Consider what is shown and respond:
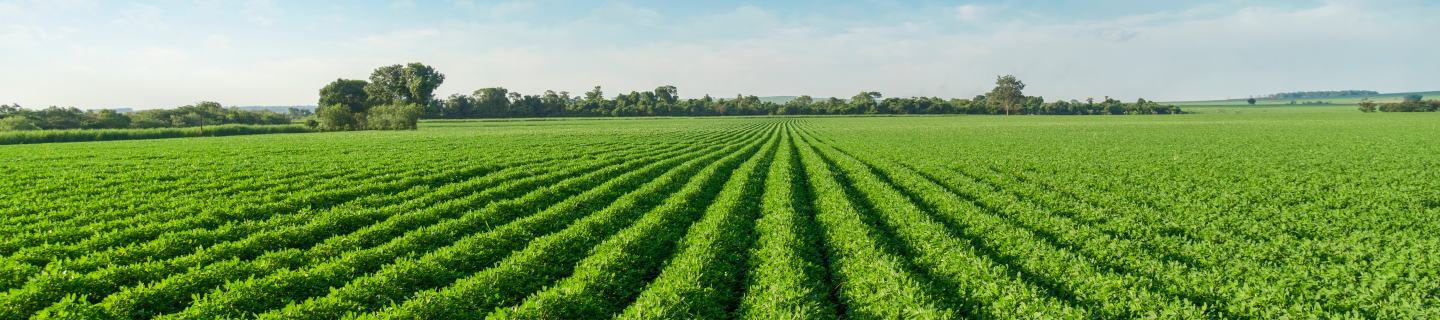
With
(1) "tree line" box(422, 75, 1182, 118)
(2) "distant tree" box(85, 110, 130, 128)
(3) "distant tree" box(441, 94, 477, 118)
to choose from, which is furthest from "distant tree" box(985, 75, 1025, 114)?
(2) "distant tree" box(85, 110, 130, 128)

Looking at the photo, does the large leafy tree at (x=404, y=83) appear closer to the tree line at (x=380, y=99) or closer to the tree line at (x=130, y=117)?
the tree line at (x=380, y=99)

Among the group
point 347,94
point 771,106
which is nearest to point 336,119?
point 347,94

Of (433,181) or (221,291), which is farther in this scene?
(433,181)

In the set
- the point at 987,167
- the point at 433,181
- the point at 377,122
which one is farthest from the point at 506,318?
the point at 377,122

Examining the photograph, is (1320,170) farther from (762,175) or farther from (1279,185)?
(762,175)

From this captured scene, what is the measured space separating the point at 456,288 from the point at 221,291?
3.55 metres

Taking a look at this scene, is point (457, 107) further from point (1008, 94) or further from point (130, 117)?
point (1008, 94)

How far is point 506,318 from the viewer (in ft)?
24.6

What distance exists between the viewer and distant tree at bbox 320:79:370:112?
351 ft

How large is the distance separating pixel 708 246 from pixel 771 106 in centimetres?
17572

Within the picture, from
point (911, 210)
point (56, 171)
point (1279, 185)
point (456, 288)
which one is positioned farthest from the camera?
point (56, 171)

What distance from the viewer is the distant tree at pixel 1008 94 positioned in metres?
174

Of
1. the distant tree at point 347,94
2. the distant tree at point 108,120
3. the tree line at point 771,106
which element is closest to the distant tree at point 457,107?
the tree line at point 771,106

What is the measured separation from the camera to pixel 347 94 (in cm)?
11150
